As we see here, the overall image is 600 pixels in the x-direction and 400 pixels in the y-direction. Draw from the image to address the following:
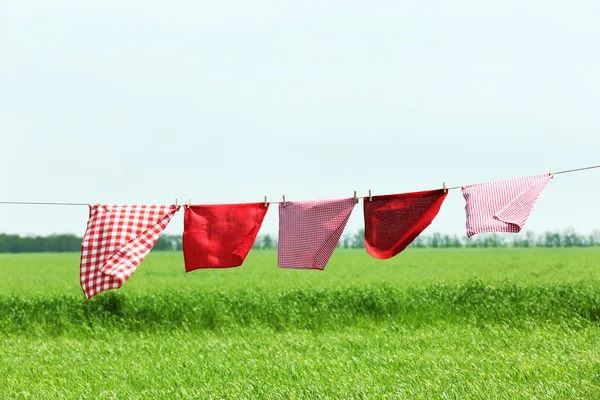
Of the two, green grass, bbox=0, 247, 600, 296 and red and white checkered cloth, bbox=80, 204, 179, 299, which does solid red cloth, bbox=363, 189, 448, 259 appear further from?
green grass, bbox=0, 247, 600, 296

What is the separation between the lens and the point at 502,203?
250 inches

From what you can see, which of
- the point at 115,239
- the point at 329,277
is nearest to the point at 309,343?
the point at 115,239

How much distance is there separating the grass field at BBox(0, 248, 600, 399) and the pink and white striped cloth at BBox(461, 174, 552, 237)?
192 centimetres

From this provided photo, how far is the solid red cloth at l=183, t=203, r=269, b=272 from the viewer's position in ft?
22.7

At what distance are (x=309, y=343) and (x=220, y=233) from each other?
11.9 feet

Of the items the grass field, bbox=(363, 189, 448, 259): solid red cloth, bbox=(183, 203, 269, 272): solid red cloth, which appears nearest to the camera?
bbox=(363, 189, 448, 259): solid red cloth

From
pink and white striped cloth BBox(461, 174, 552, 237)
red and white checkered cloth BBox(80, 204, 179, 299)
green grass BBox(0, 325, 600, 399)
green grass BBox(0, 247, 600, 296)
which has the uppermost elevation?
pink and white striped cloth BBox(461, 174, 552, 237)

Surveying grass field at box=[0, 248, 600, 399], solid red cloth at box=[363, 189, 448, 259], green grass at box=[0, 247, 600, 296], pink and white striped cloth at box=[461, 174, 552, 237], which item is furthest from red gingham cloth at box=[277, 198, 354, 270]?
green grass at box=[0, 247, 600, 296]

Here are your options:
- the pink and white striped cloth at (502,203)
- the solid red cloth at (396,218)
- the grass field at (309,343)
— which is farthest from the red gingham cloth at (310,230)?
the grass field at (309,343)

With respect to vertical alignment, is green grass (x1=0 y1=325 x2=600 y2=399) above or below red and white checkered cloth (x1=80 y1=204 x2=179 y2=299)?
below

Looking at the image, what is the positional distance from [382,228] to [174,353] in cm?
445

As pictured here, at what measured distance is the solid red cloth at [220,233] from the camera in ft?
22.7

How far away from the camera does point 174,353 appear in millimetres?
9570

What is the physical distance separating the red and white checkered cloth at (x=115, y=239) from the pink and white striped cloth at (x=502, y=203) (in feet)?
10.7
